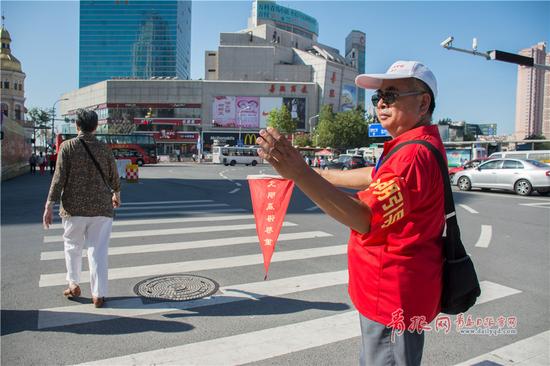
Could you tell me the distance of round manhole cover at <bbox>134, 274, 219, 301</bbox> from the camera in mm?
4539

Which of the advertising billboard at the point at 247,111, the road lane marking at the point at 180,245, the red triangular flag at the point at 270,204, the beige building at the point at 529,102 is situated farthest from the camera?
the beige building at the point at 529,102

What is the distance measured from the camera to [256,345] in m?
3.43

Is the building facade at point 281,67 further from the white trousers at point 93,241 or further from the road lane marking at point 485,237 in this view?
the white trousers at point 93,241

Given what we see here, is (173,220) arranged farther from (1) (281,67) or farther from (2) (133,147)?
(1) (281,67)

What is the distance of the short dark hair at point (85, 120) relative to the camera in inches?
166

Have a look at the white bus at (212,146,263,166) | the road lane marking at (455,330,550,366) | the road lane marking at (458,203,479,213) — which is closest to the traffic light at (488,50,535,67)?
the road lane marking at (458,203,479,213)

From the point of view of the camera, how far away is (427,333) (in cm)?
371

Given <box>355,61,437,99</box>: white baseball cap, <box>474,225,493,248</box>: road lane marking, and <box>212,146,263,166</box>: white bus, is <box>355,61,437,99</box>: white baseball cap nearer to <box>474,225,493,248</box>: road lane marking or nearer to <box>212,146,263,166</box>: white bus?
<box>474,225,493,248</box>: road lane marking

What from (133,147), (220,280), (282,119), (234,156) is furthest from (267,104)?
(220,280)

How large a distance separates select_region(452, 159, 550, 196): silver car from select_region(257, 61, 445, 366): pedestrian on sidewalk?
1788 centimetres

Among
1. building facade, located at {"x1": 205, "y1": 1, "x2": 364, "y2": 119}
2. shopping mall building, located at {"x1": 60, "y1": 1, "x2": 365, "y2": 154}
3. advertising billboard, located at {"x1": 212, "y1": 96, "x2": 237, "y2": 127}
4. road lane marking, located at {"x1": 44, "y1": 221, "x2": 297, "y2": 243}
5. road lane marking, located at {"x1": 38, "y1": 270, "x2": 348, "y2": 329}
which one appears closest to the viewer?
road lane marking, located at {"x1": 38, "y1": 270, "x2": 348, "y2": 329}

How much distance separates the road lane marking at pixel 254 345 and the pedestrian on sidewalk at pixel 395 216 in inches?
62.6

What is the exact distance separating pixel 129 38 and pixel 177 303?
449 ft

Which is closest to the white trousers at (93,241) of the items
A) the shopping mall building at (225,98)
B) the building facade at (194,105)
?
the shopping mall building at (225,98)
